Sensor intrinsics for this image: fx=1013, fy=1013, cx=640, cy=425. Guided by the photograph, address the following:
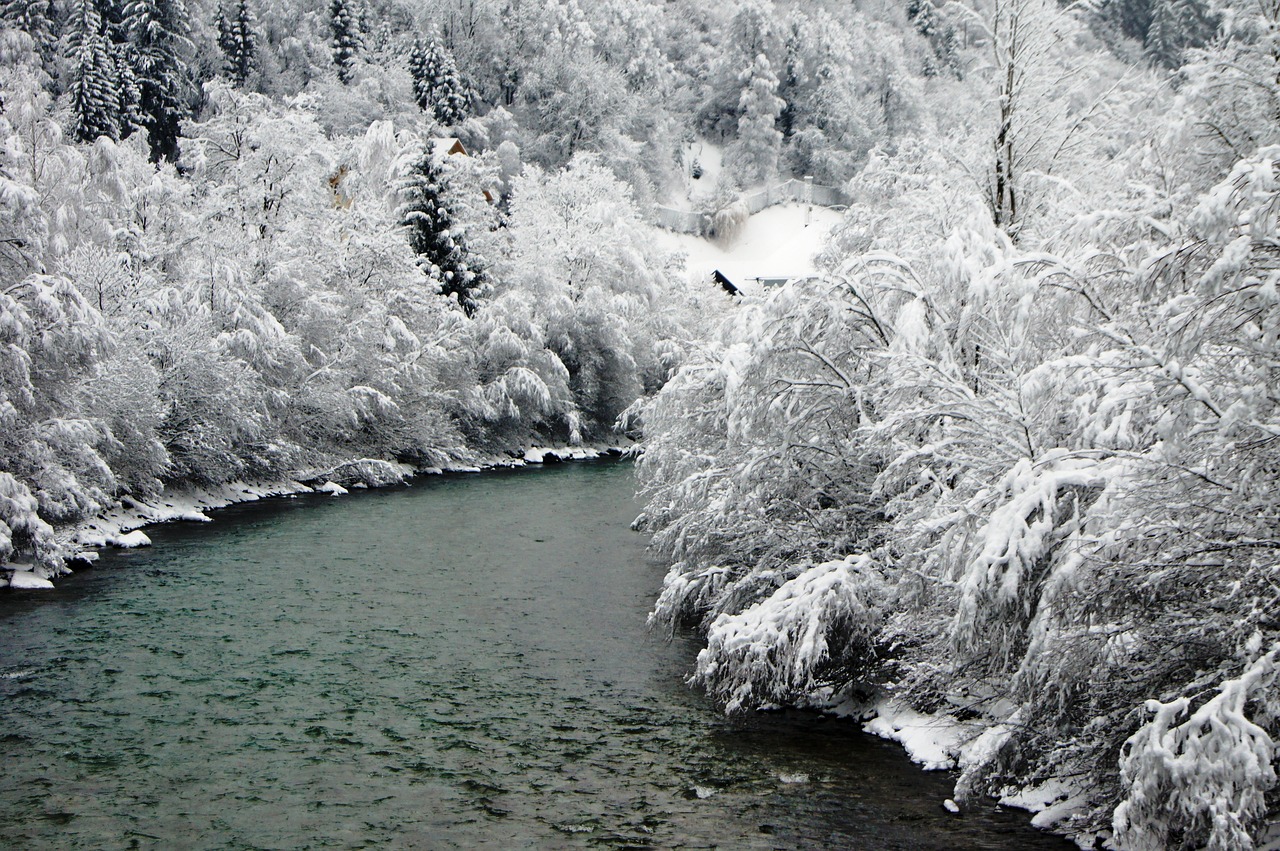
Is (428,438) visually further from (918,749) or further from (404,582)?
(918,749)

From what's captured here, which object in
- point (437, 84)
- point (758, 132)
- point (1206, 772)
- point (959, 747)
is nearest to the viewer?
point (1206, 772)

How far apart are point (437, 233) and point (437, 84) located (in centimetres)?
3378

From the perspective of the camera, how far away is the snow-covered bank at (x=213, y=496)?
17000 mm

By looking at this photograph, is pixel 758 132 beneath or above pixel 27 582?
above

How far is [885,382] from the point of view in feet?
33.4

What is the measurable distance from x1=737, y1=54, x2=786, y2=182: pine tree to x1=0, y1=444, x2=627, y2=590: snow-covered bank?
5107cm

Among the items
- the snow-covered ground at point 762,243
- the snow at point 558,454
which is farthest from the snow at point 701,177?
the snow at point 558,454

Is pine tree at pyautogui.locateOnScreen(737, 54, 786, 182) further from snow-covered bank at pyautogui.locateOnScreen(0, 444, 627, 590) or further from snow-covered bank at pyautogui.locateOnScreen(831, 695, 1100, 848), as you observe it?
snow-covered bank at pyautogui.locateOnScreen(831, 695, 1100, 848)

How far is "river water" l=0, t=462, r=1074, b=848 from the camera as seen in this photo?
782cm

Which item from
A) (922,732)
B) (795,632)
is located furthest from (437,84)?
(922,732)

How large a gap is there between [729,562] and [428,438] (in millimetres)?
21424

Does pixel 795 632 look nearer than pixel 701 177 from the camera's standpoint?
Yes

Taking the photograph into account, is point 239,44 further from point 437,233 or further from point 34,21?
point 437,233

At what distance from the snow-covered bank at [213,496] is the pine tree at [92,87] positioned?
2626 centimetres
